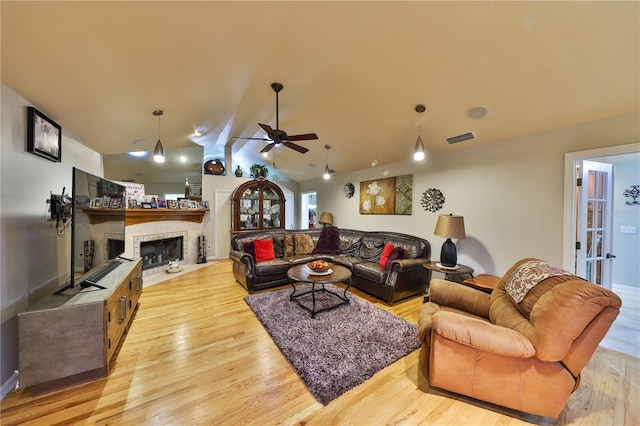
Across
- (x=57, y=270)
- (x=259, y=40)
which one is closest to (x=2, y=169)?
(x=57, y=270)

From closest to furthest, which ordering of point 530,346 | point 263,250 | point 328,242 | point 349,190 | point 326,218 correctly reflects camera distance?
point 530,346 < point 263,250 < point 328,242 < point 349,190 < point 326,218

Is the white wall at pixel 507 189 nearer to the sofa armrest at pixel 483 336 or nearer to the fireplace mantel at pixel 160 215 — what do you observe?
the sofa armrest at pixel 483 336

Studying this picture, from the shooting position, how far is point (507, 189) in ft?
10.0

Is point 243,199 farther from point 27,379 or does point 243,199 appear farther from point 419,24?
point 419,24

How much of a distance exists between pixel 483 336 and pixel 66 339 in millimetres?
2882

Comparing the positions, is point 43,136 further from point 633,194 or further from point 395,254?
point 633,194

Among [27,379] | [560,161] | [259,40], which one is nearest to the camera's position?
[27,379]

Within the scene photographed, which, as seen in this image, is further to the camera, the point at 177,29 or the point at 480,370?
the point at 177,29

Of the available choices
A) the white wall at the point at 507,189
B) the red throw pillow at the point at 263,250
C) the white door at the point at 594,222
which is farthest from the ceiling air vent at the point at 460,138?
the red throw pillow at the point at 263,250

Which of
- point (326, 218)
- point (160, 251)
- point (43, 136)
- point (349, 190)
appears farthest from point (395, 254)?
point (160, 251)

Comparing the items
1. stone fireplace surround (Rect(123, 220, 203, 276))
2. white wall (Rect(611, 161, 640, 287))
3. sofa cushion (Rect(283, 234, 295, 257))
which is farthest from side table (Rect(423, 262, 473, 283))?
stone fireplace surround (Rect(123, 220, 203, 276))

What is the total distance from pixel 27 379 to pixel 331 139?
4.32 m

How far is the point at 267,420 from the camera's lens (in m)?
1.44

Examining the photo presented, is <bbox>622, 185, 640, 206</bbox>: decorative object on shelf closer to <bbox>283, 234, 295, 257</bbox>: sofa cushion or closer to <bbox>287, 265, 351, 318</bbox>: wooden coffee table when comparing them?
<bbox>287, 265, 351, 318</bbox>: wooden coffee table
